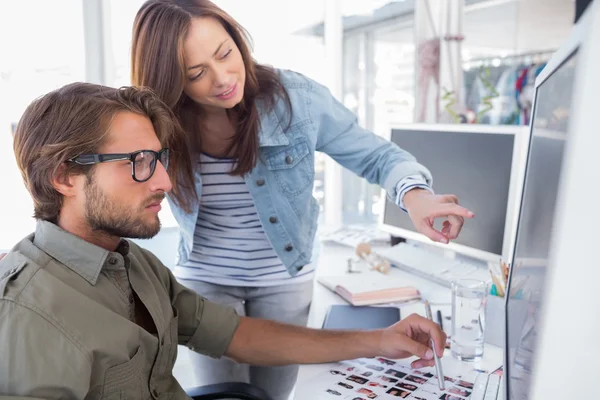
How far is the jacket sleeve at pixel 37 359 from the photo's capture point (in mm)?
830

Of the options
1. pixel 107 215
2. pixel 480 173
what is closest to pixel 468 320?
pixel 480 173

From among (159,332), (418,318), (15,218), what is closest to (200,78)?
(159,332)

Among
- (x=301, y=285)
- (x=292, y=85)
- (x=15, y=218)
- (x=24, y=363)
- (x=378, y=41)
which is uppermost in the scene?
(x=378, y=41)

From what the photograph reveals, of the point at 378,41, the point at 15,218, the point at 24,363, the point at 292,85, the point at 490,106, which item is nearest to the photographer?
the point at 24,363

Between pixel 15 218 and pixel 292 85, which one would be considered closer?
pixel 292 85

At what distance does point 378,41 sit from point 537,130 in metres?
3.28

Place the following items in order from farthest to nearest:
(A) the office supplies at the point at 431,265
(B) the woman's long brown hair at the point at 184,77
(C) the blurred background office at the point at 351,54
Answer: (C) the blurred background office at the point at 351,54 → (A) the office supplies at the point at 431,265 → (B) the woman's long brown hair at the point at 184,77

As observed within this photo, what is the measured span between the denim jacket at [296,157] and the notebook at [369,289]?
163mm

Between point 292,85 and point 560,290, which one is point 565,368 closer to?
point 560,290

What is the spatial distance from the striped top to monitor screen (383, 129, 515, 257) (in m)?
0.54

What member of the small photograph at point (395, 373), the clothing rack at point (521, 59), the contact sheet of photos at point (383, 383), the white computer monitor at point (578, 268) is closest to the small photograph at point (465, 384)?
the contact sheet of photos at point (383, 383)

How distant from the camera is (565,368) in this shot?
0.33 m

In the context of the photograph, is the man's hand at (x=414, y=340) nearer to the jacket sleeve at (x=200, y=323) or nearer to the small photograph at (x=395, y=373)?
the small photograph at (x=395, y=373)

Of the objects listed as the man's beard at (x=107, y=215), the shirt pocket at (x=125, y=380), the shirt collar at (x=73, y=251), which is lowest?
the shirt pocket at (x=125, y=380)
